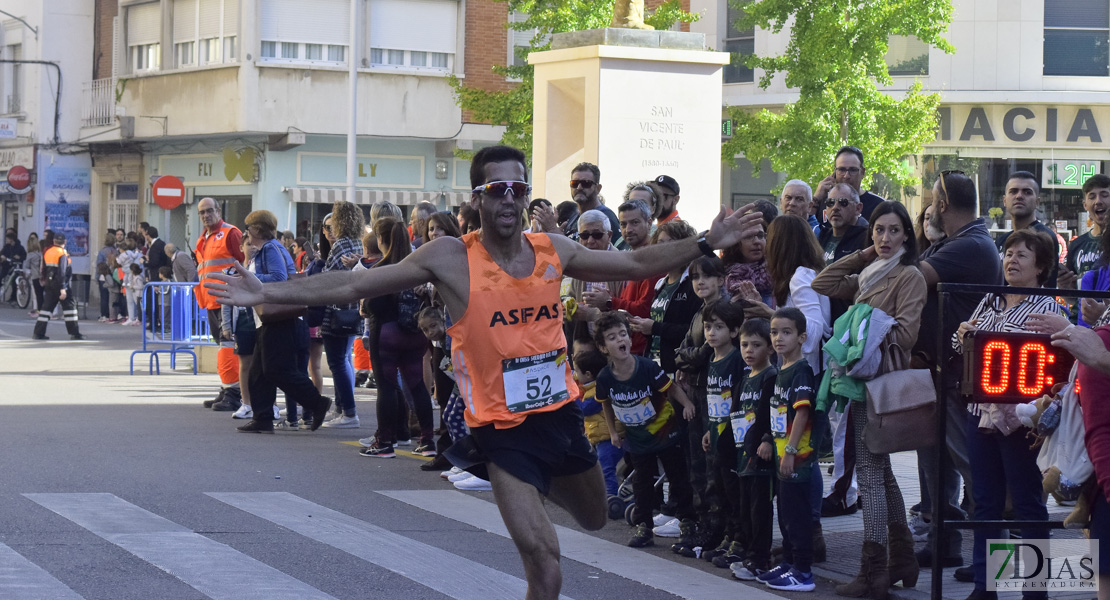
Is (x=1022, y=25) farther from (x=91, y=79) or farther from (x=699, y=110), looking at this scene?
(x=91, y=79)

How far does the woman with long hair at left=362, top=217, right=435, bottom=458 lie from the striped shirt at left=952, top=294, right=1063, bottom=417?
18.0 feet

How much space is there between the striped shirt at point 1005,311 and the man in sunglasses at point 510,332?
4.53 ft

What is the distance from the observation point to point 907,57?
2809cm

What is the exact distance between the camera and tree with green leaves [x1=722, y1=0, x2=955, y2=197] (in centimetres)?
2300

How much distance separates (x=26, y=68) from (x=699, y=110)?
28769 mm

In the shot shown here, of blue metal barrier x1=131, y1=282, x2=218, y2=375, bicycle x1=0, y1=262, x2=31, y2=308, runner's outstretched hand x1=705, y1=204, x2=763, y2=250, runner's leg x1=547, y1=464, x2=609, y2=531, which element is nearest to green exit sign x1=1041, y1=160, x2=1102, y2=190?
blue metal barrier x1=131, y1=282, x2=218, y2=375

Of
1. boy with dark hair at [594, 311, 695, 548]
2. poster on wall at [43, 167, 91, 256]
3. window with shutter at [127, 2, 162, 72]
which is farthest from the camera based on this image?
poster on wall at [43, 167, 91, 256]

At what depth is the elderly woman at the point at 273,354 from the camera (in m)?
12.0

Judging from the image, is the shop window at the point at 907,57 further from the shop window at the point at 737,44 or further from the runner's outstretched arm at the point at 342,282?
the runner's outstretched arm at the point at 342,282

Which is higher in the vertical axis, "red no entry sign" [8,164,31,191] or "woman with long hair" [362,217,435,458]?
"red no entry sign" [8,164,31,191]

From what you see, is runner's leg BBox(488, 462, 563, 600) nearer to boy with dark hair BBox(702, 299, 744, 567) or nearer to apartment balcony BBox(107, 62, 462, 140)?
boy with dark hair BBox(702, 299, 744, 567)

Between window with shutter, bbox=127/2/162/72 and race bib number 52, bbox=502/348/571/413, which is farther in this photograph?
window with shutter, bbox=127/2/162/72

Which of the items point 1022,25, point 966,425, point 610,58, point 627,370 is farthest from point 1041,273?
point 1022,25

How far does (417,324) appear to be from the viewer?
11.1m
